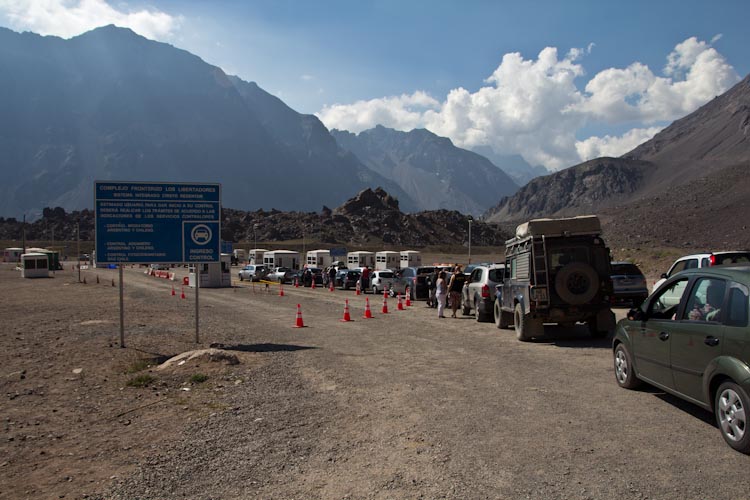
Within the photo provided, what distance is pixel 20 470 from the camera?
5.65 m

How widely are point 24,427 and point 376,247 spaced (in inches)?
4606

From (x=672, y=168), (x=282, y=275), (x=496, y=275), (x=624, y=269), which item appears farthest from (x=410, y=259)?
Answer: (x=672, y=168)

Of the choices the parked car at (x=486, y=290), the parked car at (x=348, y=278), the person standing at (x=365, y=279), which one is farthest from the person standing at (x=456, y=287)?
the parked car at (x=348, y=278)

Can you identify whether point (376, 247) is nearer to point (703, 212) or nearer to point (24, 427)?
point (703, 212)

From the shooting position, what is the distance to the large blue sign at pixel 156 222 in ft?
43.2

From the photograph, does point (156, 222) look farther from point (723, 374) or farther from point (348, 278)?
point (348, 278)

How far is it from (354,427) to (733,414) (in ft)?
12.5

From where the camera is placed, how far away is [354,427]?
21.9 ft

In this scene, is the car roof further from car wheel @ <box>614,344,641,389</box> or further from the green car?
car wheel @ <box>614,344,641,389</box>

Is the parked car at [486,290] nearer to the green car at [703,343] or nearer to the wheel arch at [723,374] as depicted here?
the green car at [703,343]

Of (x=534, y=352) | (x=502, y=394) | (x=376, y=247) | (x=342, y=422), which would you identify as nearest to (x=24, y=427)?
(x=342, y=422)

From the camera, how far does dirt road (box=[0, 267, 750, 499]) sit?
4.97 m

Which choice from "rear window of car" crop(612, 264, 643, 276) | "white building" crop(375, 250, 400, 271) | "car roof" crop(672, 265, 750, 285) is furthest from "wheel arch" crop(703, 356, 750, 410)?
"white building" crop(375, 250, 400, 271)

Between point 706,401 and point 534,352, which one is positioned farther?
point 534,352
